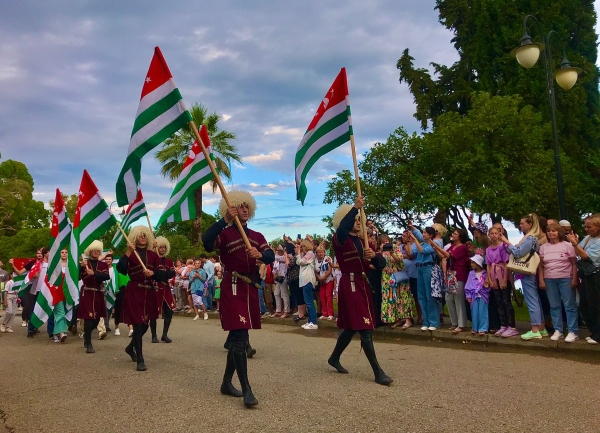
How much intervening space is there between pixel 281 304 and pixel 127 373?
7954 mm

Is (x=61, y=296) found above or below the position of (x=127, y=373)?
above

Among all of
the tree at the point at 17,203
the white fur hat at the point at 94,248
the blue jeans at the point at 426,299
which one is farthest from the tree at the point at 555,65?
the tree at the point at 17,203

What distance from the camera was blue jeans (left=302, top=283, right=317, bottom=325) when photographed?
12445mm

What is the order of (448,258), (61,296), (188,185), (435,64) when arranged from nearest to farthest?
(188,185) < (448,258) < (61,296) < (435,64)

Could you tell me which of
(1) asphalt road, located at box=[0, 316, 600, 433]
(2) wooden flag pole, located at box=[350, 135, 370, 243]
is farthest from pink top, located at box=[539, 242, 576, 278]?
(2) wooden flag pole, located at box=[350, 135, 370, 243]

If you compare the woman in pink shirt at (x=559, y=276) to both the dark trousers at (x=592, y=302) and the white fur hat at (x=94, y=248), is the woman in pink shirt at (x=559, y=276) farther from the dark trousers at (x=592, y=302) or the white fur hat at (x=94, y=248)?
the white fur hat at (x=94, y=248)

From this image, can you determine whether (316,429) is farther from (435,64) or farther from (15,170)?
(15,170)

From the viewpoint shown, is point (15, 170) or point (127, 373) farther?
point (15, 170)

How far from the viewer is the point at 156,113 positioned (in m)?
6.59

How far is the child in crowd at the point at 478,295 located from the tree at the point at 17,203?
48.8 metres

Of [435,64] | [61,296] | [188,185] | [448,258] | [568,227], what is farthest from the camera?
[435,64]

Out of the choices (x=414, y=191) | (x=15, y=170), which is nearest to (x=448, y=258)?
(x=414, y=191)

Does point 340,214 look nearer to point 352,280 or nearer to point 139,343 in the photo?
point 352,280

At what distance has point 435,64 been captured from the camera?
31031mm
